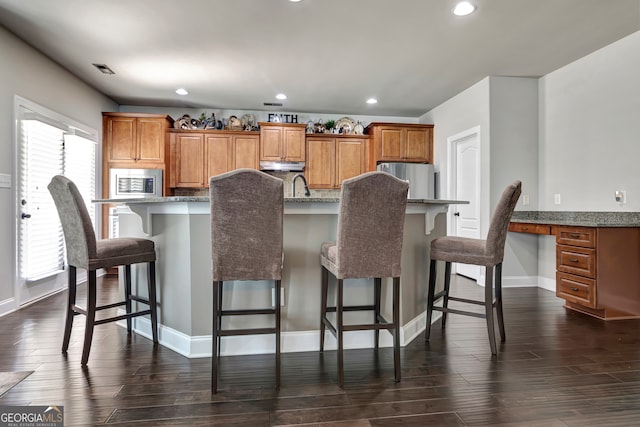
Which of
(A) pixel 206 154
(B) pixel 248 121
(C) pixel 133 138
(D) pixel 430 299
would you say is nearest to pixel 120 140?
(C) pixel 133 138

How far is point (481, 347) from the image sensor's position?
7.72 feet

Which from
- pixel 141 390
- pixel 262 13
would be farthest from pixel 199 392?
pixel 262 13

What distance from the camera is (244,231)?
1787 mm

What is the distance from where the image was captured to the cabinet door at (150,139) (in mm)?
5047

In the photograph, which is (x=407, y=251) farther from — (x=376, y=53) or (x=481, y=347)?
(x=376, y=53)

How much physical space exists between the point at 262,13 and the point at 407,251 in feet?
7.45

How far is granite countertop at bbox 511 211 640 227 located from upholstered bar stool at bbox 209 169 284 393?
2.82 m

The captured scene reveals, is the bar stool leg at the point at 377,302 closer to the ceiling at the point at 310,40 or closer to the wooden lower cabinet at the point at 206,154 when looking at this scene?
the ceiling at the point at 310,40

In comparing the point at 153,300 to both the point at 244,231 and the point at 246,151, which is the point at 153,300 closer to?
the point at 244,231

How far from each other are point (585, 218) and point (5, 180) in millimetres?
5750

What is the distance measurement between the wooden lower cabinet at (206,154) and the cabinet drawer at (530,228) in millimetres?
3716

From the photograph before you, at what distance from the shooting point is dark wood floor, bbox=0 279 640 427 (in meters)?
1.57

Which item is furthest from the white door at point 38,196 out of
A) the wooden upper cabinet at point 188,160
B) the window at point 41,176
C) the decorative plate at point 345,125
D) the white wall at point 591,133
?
the white wall at point 591,133

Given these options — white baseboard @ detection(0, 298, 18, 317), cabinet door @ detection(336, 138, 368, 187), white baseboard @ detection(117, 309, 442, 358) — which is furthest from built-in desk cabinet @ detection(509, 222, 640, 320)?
white baseboard @ detection(0, 298, 18, 317)
